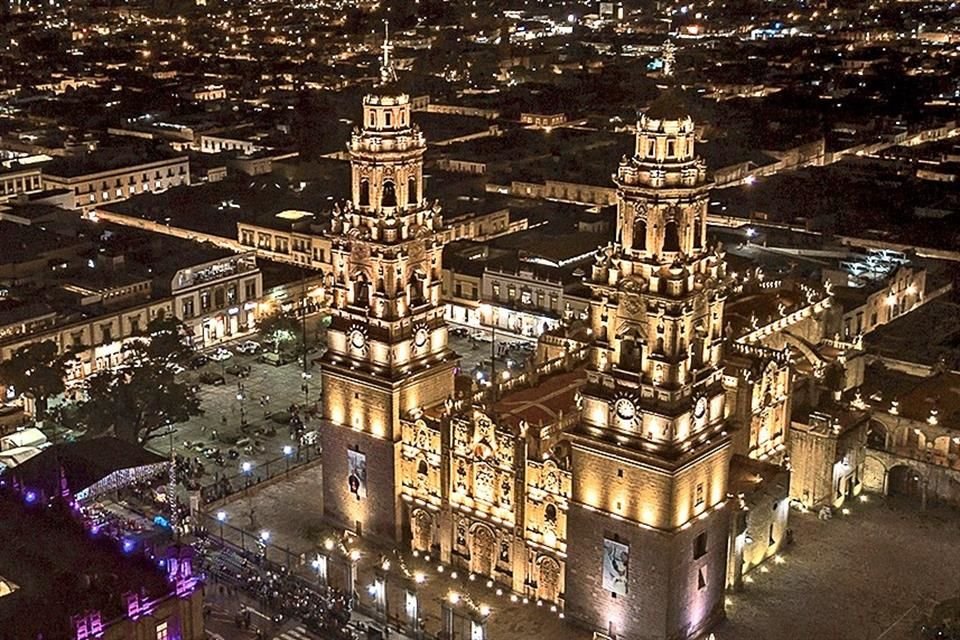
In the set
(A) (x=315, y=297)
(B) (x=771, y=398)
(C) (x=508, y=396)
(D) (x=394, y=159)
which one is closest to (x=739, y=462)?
(B) (x=771, y=398)

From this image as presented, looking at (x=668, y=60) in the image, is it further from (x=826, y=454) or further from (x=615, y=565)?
(x=826, y=454)

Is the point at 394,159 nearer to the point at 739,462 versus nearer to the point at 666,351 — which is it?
the point at 666,351

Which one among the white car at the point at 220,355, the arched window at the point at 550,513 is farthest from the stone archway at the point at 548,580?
the white car at the point at 220,355

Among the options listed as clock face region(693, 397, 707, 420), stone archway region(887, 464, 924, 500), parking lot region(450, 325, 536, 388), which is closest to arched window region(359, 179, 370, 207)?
clock face region(693, 397, 707, 420)

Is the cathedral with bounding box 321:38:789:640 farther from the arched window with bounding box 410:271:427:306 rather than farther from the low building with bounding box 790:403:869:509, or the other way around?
the low building with bounding box 790:403:869:509

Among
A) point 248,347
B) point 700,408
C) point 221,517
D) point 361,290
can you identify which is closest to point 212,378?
point 248,347
